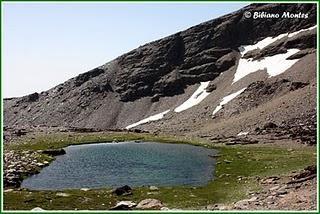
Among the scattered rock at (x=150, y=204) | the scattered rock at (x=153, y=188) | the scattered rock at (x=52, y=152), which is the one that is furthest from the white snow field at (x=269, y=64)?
the scattered rock at (x=150, y=204)

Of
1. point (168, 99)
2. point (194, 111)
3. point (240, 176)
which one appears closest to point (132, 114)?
point (168, 99)

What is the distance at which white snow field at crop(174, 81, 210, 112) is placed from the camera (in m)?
174

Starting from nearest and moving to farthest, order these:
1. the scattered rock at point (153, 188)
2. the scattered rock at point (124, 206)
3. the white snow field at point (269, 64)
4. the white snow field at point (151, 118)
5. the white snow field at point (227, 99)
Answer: the scattered rock at point (124, 206) < the scattered rock at point (153, 188) < the white snow field at point (227, 99) < the white snow field at point (269, 64) < the white snow field at point (151, 118)

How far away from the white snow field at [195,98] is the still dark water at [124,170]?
90795mm

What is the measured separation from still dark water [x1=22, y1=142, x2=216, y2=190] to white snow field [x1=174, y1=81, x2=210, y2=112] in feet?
298

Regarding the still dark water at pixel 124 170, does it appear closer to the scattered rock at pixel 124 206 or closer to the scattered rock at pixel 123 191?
the scattered rock at pixel 123 191

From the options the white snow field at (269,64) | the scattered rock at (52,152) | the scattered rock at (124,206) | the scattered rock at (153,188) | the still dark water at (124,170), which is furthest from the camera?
the white snow field at (269,64)

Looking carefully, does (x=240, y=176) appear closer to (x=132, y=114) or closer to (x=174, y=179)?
(x=174, y=179)

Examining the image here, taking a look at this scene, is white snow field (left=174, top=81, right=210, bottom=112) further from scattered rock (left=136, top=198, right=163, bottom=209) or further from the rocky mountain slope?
scattered rock (left=136, top=198, right=163, bottom=209)

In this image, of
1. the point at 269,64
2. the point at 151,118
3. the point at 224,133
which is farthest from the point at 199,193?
the point at 269,64

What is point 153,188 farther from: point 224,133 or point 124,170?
point 224,133

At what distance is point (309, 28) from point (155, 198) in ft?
527

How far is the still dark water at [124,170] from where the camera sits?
5094cm

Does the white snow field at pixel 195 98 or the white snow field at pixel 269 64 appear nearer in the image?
the white snow field at pixel 269 64
